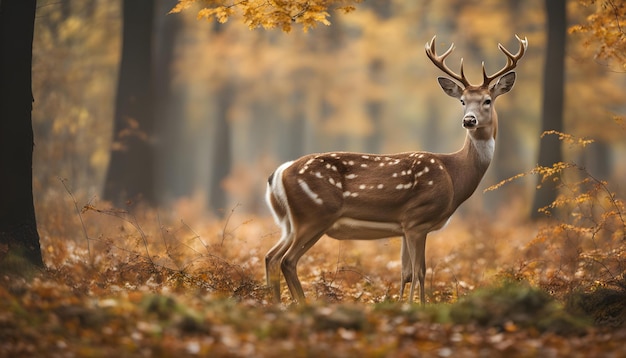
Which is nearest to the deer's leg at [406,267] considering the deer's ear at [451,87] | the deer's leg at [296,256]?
the deer's leg at [296,256]

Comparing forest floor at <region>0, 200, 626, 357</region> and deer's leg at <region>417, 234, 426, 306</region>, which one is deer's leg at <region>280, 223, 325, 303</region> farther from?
deer's leg at <region>417, 234, 426, 306</region>

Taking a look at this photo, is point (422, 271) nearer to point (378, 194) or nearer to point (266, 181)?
point (378, 194)

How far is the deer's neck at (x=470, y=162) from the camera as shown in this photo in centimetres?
840

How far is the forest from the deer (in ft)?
1.69

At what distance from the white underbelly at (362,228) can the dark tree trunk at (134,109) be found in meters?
6.77

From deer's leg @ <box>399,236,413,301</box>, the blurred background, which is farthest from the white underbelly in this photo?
the blurred background

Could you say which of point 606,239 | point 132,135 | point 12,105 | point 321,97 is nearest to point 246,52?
point 321,97

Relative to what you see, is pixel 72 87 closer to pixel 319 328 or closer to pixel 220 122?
pixel 220 122

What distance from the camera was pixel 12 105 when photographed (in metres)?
7.59

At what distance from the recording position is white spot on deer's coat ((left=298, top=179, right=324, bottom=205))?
800cm

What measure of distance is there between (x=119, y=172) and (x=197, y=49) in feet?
38.5

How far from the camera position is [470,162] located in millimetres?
8508

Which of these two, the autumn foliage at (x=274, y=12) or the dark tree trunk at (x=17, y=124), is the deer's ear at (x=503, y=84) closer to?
the autumn foliage at (x=274, y=12)

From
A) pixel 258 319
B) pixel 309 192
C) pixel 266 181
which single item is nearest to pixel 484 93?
pixel 309 192
